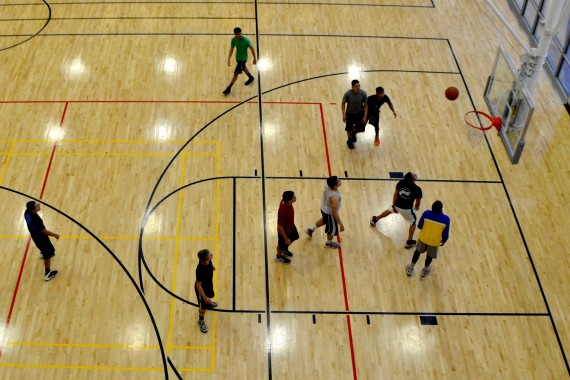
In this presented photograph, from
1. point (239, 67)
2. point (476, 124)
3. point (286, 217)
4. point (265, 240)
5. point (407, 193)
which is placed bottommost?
point (265, 240)

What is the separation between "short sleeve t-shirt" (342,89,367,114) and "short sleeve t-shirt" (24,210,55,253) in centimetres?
585

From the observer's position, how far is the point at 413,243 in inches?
449

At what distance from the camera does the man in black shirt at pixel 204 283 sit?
8995 mm

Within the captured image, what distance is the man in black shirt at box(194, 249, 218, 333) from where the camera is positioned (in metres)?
8.99

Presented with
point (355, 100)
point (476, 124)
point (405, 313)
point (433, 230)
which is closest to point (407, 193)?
point (433, 230)

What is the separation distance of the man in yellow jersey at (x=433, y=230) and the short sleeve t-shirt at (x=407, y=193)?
26.2 inches

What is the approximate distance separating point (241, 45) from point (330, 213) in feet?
16.8

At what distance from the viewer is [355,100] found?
12.5 m

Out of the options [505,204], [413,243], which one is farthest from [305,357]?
[505,204]

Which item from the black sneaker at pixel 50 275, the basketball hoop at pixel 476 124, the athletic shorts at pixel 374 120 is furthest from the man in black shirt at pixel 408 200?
the black sneaker at pixel 50 275

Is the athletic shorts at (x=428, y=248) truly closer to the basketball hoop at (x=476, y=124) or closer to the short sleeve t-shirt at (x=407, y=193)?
the short sleeve t-shirt at (x=407, y=193)

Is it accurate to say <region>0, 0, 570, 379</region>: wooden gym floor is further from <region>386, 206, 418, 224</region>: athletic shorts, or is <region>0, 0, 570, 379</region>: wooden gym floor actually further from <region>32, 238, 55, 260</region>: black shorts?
<region>386, 206, 418, 224</region>: athletic shorts

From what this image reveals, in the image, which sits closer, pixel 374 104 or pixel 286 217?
pixel 286 217

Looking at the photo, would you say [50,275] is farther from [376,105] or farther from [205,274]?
[376,105]
